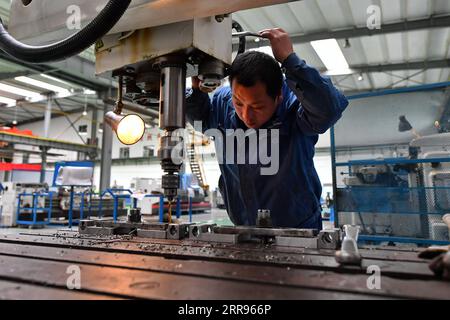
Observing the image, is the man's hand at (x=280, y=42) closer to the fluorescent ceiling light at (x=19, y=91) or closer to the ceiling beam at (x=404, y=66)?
the ceiling beam at (x=404, y=66)

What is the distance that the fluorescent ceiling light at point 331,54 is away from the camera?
534 cm

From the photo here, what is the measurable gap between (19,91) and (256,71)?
9323 mm

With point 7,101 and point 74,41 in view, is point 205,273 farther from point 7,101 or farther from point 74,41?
point 7,101

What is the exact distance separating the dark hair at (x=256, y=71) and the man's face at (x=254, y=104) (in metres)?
0.02

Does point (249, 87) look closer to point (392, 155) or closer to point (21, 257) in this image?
point (21, 257)

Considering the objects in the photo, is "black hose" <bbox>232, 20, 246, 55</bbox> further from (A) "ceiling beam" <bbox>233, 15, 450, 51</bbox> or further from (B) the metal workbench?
(A) "ceiling beam" <bbox>233, 15, 450, 51</bbox>

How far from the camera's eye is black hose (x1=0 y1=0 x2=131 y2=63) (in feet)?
2.55

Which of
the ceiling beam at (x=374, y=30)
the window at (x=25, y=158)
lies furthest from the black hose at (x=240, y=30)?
the window at (x=25, y=158)

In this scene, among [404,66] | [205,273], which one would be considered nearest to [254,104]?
[205,273]

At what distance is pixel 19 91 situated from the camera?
848 cm

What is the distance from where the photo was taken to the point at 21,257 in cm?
71

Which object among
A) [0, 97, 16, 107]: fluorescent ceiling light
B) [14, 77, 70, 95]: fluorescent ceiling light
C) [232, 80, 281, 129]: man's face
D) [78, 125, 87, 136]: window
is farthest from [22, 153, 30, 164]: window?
[232, 80, 281, 129]: man's face
